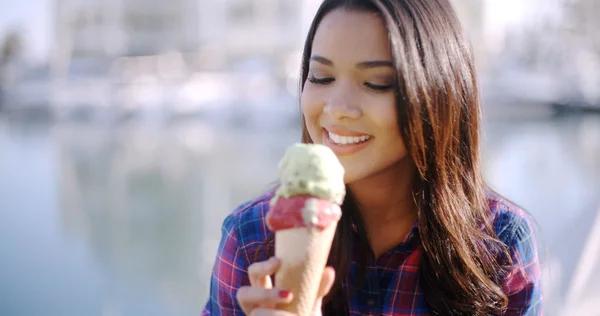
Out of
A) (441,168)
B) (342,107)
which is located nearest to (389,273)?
(441,168)

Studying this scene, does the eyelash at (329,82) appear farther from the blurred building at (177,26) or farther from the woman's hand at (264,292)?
the blurred building at (177,26)

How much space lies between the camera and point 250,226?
1006 millimetres

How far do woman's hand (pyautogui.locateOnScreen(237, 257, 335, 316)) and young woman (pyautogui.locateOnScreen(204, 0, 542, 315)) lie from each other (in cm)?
20

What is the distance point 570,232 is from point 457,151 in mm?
1362

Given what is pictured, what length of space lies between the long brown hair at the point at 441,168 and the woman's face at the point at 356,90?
0.8 inches

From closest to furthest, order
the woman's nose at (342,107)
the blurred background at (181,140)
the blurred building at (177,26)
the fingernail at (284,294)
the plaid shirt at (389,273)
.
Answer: the fingernail at (284,294), the woman's nose at (342,107), the plaid shirt at (389,273), the blurred background at (181,140), the blurred building at (177,26)

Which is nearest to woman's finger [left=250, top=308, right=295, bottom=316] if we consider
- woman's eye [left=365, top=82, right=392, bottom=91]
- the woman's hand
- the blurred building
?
the woman's hand

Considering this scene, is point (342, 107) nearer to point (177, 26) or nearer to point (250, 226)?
point (250, 226)

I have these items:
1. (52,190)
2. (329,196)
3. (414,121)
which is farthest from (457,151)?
(52,190)

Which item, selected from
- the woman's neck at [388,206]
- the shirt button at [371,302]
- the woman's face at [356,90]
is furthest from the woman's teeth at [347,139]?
the shirt button at [371,302]

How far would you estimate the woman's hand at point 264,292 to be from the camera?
0.72 metres

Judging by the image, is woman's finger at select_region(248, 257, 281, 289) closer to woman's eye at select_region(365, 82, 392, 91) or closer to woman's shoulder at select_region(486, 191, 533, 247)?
woman's eye at select_region(365, 82, 392, 91)

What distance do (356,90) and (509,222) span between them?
0.33 meters

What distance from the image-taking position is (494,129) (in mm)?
12719
